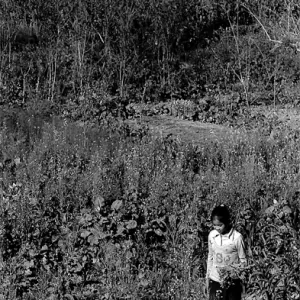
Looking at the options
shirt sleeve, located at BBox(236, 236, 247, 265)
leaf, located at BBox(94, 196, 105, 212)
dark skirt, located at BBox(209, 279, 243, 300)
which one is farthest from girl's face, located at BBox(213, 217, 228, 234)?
leaf, located at BBox(94, 196, 105, 212)

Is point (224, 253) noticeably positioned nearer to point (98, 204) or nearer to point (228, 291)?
point (228, 291)

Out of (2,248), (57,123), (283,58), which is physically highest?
(283,58)

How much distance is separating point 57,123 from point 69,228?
11.2 ft

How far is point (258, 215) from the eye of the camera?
27.2 feet

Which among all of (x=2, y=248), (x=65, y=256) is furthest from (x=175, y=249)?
(x=2, y=248)

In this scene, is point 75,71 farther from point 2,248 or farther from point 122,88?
point 2,248

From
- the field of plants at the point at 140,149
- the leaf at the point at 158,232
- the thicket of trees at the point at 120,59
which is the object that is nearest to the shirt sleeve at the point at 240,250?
the field of plants at the point at 140,149

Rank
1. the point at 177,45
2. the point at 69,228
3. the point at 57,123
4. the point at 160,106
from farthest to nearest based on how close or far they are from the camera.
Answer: the point at 177,45
the point at 160,106
the point at 57,123
the point at 69,228

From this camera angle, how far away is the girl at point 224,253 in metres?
6.40

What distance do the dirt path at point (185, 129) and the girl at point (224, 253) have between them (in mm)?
4273

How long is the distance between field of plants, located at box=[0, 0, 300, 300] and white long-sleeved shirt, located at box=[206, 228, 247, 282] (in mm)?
130

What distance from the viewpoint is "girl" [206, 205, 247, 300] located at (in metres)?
6.40

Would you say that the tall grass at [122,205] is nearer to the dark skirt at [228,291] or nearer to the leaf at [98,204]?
the leaf at [98,204]

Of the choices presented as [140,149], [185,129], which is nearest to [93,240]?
[140,149]
